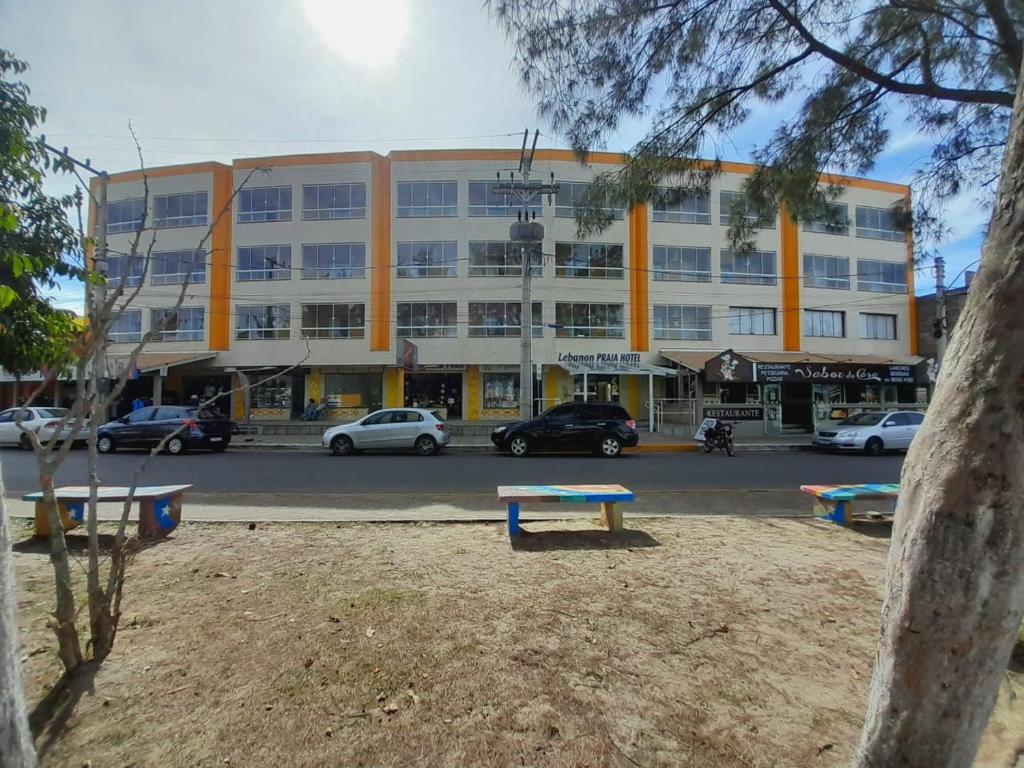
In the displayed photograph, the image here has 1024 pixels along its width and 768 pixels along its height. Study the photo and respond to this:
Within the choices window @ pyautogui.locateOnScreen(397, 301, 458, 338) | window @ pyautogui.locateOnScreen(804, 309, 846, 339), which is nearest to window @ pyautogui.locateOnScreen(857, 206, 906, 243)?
window @ pyautogui.locateOnScreen(804, 309, 846, 339)

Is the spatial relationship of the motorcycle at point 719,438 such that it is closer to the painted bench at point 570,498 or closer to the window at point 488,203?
the painted bench at point 570,498

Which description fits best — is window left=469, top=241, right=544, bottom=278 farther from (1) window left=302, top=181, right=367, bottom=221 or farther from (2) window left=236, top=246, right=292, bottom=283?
(2) window left=236, top=246, right=292, bottom=283

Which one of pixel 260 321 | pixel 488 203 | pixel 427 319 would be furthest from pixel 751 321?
pixel 260 321

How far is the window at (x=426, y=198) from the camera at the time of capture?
92.1ft

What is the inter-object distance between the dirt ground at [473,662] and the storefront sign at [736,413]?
1730 centimetres

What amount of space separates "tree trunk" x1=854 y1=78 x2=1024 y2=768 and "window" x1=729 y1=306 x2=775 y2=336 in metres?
28.9

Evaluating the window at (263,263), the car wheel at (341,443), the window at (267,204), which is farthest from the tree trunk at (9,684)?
the window at (267,204)

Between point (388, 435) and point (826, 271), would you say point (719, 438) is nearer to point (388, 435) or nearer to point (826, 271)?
point (388, 435)

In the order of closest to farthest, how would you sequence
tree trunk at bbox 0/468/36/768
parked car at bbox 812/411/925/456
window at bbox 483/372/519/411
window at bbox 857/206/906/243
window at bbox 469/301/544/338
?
1. tree trunk at bbox 0/468/36/768
2. parked car at bbox 812/411/925/456
3. window at bbox 469/301/544/338
4. window at bbox 483/372/519/411
5. window at bbox 857/206/906/243

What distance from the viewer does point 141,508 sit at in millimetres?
5734

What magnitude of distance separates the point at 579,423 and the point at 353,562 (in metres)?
11.7

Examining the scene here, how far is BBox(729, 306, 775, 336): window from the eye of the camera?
28.7 m

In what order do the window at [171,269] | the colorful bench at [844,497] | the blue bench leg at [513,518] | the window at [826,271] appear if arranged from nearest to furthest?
the blue bench leg at [513,518] → the colorful bench at [844,497] → the window at [171,269] → the window at [826,271]

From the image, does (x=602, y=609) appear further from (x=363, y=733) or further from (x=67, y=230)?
(x=67, y=230)
